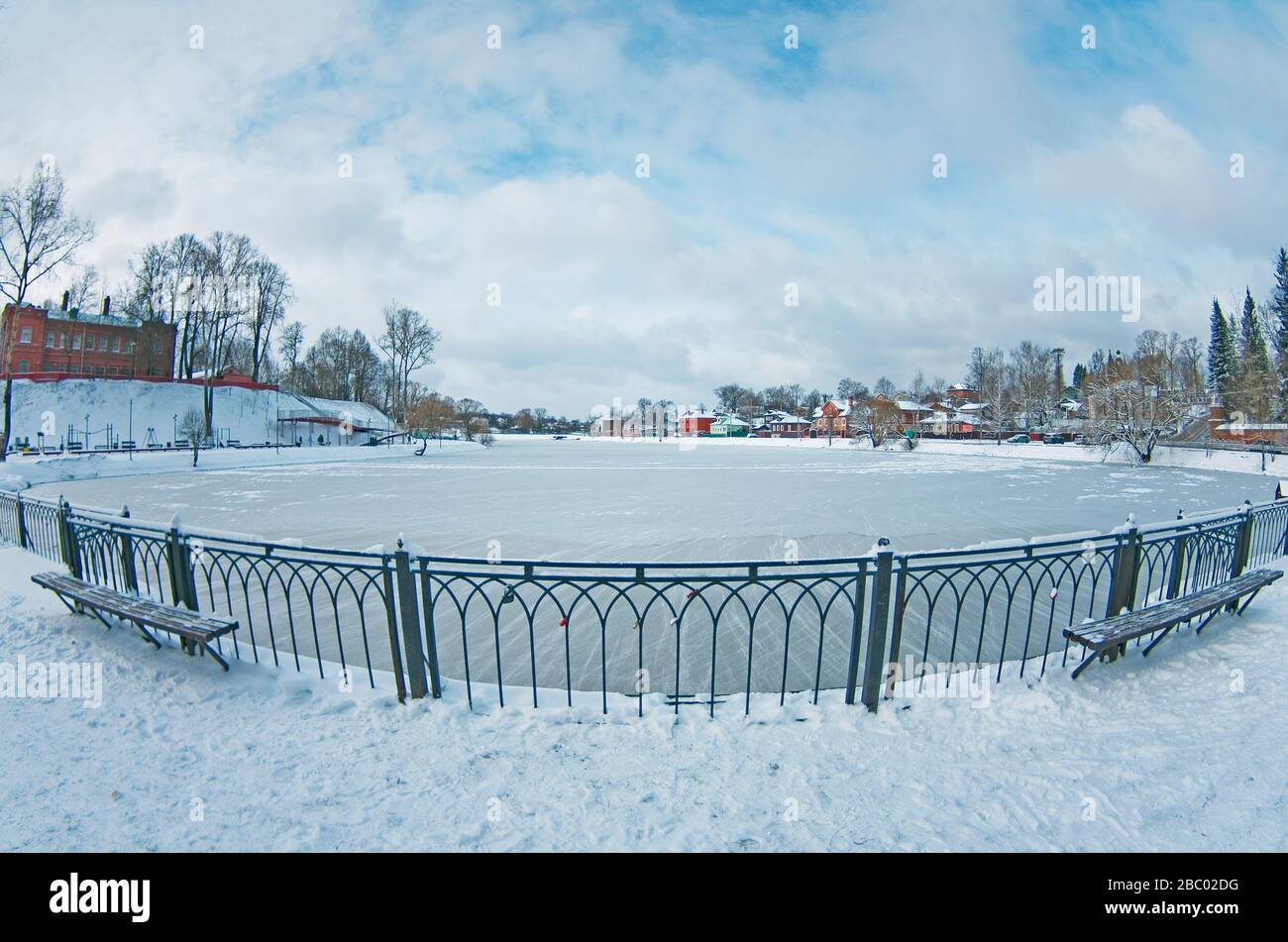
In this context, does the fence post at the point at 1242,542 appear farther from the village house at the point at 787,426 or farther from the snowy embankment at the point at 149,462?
the village house at the point at 787,426

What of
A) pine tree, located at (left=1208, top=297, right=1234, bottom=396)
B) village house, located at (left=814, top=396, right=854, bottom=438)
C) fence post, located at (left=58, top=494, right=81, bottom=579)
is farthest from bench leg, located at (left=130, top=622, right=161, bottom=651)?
village house, located at (left=814, top=396, right=854, bottom=438)

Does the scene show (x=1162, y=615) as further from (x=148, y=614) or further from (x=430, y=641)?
(x=148, y=614)

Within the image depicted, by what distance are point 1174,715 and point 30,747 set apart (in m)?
7.52

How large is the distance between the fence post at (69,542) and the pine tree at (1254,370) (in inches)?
2699

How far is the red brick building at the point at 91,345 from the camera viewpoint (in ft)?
162

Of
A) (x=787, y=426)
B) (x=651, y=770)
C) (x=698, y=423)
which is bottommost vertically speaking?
(x=651, y=770)

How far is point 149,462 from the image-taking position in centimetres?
2939

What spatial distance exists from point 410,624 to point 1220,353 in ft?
291

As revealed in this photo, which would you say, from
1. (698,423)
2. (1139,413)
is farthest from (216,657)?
(698,423)

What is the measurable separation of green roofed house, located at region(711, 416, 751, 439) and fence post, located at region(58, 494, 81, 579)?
105 metres

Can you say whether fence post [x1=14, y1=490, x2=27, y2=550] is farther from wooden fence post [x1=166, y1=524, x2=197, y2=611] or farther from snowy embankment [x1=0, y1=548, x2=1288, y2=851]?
snowy embankment [x1=0, y1=548, x2=1288, y2=851]

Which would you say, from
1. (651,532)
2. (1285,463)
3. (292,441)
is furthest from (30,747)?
(292,441)

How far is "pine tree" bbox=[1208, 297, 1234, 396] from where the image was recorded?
59844 mm
